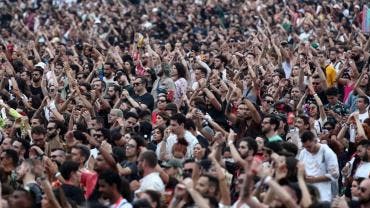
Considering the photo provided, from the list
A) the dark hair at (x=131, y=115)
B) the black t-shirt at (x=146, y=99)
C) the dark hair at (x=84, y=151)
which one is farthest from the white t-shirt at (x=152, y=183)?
the black t-shirt at (x=146, y=99)

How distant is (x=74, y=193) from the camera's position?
34.3 ft

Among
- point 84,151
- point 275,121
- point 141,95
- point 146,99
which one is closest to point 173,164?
point 84,151

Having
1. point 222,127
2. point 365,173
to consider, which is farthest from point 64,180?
point 222,127

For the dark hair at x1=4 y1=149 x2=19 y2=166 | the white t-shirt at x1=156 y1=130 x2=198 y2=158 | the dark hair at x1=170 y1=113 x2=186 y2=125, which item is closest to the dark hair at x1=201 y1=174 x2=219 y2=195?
the white t-shirt at x1=156 y1=130 x2=198 y2=158

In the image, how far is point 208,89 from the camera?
51.2 ft

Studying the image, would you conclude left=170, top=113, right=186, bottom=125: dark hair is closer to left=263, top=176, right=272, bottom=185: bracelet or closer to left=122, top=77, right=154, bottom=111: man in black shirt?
left=122, top=77, right=154, bottom=111: man in black shirt

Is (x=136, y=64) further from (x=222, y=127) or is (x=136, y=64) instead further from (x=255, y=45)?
(x=222, y=127)

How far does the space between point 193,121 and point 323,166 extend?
6.81 feet

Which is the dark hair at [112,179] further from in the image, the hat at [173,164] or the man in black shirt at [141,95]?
the man in black shirt at [141,95]

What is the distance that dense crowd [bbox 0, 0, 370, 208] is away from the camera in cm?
983

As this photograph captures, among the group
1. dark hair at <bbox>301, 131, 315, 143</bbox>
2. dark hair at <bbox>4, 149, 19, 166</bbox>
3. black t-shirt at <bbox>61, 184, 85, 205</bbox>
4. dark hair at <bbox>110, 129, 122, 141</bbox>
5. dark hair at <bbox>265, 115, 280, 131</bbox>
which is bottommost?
dark hair at <bbox>4, 149, 19, 166</bbox>

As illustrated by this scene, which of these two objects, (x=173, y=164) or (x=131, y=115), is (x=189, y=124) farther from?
(x=173, y=164)

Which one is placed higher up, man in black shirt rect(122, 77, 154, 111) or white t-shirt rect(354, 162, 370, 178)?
white t-shirt rect(354, 162, 370, 178)

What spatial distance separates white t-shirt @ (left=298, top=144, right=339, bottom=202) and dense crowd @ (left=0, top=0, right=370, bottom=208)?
0.01 metres
